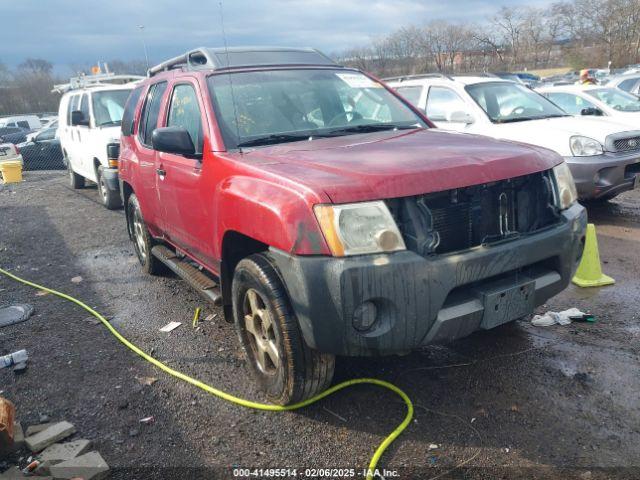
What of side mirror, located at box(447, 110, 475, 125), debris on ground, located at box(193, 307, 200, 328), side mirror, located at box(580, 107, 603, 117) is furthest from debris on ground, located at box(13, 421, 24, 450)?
side mirror, located at box(580, 107, 603, 117)

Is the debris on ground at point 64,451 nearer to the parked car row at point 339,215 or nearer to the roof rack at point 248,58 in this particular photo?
the parked car row at point 339,215

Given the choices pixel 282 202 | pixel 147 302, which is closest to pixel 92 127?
pixel 147 302

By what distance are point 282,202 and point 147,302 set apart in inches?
115

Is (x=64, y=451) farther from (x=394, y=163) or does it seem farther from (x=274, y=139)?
(x=394, y=163)

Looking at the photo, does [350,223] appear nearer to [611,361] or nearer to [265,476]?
[265,476]

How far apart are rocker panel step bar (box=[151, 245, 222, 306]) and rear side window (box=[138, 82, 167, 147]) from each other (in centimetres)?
101

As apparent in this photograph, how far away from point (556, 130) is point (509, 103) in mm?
1040

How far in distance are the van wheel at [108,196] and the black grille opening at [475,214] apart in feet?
24.9

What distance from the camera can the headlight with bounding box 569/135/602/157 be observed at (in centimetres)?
637

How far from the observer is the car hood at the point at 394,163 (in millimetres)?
2451

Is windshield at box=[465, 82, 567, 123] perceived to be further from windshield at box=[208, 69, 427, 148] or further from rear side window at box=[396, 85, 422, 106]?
windshield at box=[208, 69, 427, 148]

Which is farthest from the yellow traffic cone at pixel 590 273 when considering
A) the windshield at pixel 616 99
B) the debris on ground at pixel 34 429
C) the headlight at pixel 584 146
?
the windshield at pixel 616 99

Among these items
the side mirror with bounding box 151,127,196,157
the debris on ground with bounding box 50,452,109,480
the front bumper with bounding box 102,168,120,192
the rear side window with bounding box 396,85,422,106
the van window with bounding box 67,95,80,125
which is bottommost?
the debris on ground with bounding box 50,452,109,480

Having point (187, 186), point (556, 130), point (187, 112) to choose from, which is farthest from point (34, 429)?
point (556, 130)
